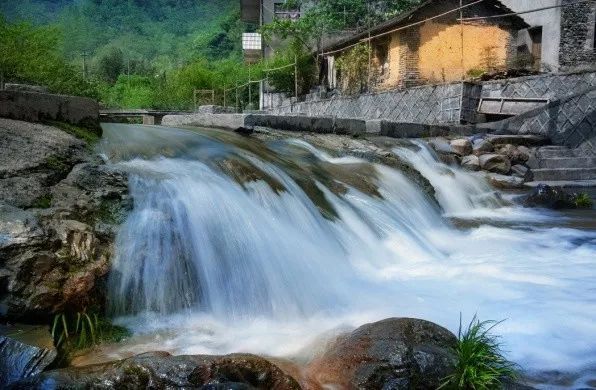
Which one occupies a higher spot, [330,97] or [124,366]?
[330,97]

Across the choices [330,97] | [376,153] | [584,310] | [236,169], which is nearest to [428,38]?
[330,97]

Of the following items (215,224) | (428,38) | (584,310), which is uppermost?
→ (428,38)

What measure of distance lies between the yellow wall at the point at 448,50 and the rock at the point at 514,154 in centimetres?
1020

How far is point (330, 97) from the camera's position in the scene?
75.2 ft

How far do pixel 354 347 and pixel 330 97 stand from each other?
20482 millimetres

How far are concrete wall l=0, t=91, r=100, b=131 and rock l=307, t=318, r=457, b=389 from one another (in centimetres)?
443

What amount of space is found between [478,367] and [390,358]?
0.54 m

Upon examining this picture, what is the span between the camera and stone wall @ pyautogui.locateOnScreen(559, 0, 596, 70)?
19.6 metres

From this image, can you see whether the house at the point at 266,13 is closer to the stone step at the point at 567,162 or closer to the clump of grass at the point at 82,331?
the stone step at the point at 567,162

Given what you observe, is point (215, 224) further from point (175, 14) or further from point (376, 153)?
point (175, 14)

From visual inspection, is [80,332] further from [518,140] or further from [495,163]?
[518,140]

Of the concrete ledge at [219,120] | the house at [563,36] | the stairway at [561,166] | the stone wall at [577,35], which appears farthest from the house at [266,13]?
the stairway at [561,166]

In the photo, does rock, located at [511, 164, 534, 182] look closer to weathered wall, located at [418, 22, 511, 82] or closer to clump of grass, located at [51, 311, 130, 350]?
clump of grass, located at [51, 311, 130, 350]

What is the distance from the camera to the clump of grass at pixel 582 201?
9039 millimetres
